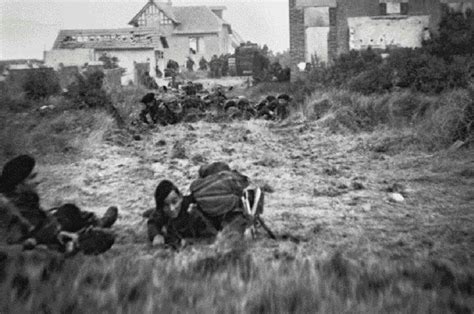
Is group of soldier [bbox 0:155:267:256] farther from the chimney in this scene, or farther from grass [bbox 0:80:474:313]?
the chimney

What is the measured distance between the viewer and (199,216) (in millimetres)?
4355

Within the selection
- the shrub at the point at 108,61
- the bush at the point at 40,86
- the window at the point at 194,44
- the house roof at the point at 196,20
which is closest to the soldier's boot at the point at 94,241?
the bush at the point at 40,86

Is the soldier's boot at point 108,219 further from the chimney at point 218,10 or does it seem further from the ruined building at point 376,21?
the chimney at point 218,10

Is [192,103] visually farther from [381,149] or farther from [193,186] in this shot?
[193,186]

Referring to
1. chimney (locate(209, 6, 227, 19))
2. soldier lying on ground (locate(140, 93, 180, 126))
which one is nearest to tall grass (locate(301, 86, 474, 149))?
soldier lying on ground (locate(140, 93, 180, 126))

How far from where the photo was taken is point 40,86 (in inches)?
622

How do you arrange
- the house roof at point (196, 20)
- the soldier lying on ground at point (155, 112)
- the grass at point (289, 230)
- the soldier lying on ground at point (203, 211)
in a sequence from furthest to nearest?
the house roof at point (196, 20), the soldier lying on ground at point (155, 112), the soldier lying on ground at point (203, 211), the grass at point (289, 230)

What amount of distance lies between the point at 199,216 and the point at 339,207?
1833mm

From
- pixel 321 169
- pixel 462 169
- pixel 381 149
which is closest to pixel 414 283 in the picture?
pixel 462 169

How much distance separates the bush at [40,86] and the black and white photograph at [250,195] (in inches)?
Answer: 1.8

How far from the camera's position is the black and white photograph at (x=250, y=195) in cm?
319

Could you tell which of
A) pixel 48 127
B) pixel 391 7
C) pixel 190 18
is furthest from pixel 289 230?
pixel 190 18

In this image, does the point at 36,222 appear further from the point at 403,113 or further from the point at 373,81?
the point at 373,81

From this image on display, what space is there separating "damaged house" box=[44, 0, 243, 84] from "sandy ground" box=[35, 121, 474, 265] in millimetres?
19285
